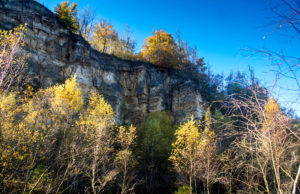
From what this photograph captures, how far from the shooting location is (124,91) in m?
29.3

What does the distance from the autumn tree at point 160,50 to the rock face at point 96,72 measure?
2556 millimetres

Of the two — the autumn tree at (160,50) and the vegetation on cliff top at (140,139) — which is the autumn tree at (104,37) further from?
the autumn tree at (160,50)

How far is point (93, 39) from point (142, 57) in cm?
1165

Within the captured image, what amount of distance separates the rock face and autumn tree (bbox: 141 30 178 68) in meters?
2.56

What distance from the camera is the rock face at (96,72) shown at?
20245 mm

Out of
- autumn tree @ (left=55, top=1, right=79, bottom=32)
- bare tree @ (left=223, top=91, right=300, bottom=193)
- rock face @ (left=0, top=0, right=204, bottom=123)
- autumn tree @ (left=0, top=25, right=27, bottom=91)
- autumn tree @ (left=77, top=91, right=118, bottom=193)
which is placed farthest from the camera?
autumn tree @ (left=55, top=1, right=79, bottom=32)

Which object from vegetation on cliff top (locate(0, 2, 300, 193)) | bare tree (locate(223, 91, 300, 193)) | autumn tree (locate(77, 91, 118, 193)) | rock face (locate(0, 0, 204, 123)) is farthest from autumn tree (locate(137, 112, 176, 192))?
bare tree (locate(223, 91, 300, 193))

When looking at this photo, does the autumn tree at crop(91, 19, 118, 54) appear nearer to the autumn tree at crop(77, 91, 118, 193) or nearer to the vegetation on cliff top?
the vegetation on cliff top

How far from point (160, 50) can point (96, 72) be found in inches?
592

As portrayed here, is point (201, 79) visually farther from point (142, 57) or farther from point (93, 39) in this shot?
point (93, 39)

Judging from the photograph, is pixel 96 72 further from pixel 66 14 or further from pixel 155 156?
pixel 155 156

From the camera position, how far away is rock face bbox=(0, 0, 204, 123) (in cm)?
2025

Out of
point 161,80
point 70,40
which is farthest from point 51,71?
point 161,80

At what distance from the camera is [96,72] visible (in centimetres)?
2548
